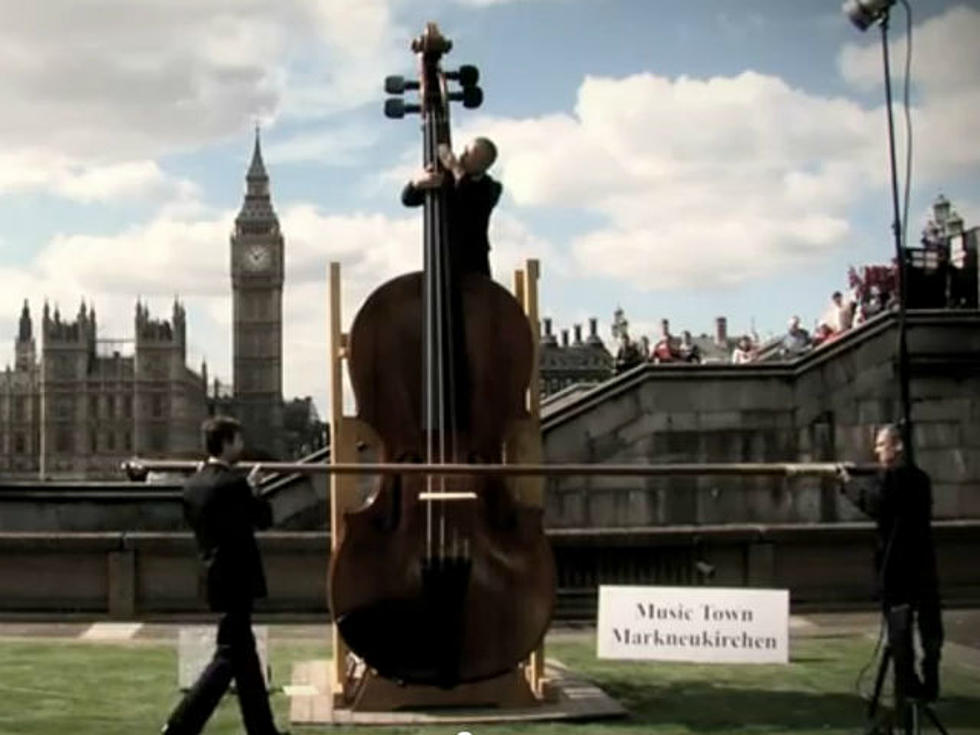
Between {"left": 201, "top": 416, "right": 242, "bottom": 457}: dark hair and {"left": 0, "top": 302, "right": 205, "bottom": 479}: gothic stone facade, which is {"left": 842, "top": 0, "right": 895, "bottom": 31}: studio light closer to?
{"left": 201, "top": 416, "right": 242, "bottom": 457}: dark hair

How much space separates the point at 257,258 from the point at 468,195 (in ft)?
529

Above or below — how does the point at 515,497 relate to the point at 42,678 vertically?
above

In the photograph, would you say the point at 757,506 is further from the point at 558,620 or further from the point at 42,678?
the point at 42,678

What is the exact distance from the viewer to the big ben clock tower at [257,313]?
530ft

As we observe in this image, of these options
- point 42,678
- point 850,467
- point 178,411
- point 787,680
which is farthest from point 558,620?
point 178,411

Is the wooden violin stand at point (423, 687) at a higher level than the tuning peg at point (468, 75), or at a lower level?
lower

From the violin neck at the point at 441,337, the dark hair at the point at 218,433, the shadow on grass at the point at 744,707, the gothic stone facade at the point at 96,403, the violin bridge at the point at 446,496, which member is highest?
the gothic stone facade at the point at 96,403

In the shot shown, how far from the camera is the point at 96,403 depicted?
514ft

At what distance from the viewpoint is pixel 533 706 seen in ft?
27.3

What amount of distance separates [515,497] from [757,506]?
876cm

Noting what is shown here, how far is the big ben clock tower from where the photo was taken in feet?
530

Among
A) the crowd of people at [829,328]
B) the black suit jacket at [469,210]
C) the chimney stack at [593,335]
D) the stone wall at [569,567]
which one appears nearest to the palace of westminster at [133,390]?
the chimney stack at [593,335]

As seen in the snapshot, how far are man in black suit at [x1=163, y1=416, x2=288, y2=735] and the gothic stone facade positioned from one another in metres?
147

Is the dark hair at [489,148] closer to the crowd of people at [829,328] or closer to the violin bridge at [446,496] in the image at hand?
the violin bridge at [446,496]
